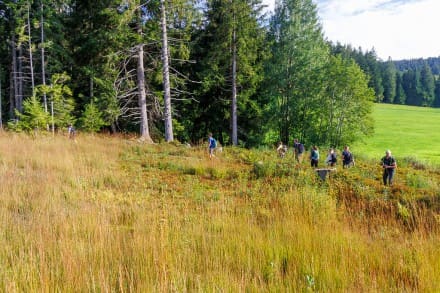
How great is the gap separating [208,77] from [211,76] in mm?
613

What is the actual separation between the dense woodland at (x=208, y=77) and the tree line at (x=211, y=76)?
0.09 m

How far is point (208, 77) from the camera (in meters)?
22.2

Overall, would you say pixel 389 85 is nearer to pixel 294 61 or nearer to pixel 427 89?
pixel 427 89

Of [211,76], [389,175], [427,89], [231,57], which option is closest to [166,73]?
[211,76]

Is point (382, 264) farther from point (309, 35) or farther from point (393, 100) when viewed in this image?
point (393, 100)

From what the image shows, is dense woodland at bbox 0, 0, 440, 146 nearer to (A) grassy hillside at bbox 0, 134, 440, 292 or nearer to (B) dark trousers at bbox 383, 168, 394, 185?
(B) dark trousers at bbox 383, 168, 394, 185

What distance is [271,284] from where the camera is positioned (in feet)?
7.67

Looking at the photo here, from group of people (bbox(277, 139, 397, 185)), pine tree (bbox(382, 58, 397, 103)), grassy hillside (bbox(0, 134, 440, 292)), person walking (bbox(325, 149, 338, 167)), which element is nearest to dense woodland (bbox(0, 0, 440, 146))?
group of people (bbox(277, 139, 397, 185))

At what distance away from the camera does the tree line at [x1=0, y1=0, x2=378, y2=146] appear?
19797mm

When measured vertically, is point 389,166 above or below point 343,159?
above

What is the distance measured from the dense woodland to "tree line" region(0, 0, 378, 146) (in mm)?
90

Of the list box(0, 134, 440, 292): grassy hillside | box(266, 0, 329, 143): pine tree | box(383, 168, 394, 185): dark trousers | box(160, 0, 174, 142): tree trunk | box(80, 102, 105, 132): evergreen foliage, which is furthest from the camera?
box(266, 0, 329, 143): pine tree

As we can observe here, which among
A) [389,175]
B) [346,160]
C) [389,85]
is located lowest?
[389,175]

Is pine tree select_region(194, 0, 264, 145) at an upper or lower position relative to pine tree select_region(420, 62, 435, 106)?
lower
